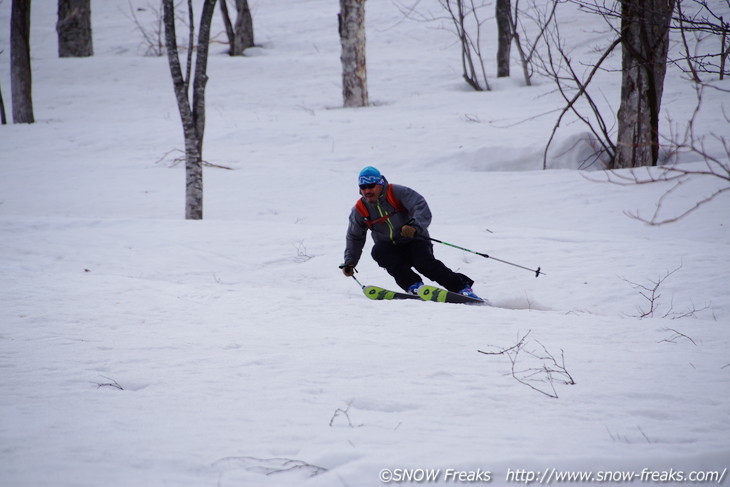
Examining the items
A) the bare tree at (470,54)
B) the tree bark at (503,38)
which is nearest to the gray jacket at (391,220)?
the bare tree at (470,54)

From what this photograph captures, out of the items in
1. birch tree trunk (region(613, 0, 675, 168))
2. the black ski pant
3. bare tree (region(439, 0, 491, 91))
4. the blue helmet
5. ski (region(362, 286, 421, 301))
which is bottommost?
ski (region(362, 286, 421, 301))

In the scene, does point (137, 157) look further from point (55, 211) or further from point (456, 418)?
point (456, 418)

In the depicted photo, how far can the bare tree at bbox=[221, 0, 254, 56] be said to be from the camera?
24.0 metres

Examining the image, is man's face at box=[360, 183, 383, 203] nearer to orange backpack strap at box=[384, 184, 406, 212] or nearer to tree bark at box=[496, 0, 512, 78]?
orange backpack strap at box=[384, 184, 406, 212]

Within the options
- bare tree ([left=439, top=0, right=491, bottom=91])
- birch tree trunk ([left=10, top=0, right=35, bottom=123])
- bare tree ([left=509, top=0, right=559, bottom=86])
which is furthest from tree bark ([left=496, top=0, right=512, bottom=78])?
birch tree trunk ([left=10, top=0, right=35, bottom=123])

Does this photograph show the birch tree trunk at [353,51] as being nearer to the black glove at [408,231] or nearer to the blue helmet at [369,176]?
the blue helmet at [369,176]

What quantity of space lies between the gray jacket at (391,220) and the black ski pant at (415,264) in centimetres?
9

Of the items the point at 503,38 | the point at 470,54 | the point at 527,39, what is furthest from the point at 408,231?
the point at 470,54

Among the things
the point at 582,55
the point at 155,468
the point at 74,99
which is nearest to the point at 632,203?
the point at 155,468

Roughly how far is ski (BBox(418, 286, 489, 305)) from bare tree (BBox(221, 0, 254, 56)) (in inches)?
827

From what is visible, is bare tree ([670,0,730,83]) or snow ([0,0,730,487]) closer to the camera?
snow ([0,0,730,487])

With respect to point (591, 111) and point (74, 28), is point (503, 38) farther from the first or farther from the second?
point (74, 28)

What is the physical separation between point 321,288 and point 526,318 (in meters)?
3.03

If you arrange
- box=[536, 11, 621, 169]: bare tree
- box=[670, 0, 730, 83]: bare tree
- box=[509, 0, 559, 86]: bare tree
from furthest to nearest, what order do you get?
box=[509, 0, 559, 86]: bare tree, box=[536, 11, 621, 169]: bare tree, box=[670, 0, 730, 83]: bare tree
